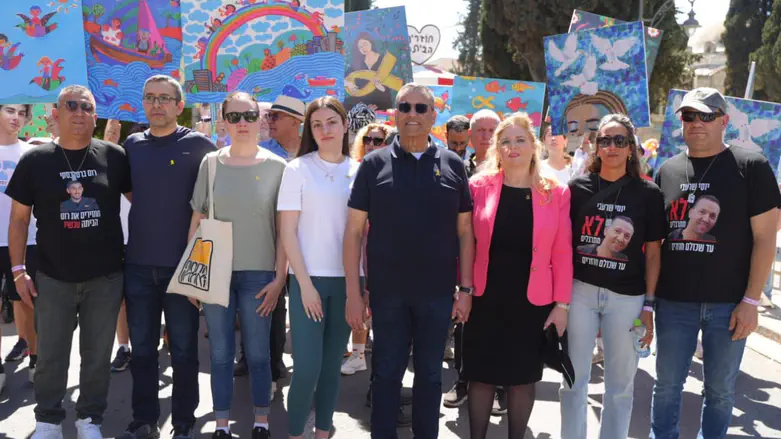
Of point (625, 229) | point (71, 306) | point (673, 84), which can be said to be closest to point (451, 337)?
point (625, 229)

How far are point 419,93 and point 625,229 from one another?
1.26 m

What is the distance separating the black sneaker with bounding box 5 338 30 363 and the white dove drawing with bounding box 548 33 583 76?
217 inches

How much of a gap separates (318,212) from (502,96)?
6080 mm

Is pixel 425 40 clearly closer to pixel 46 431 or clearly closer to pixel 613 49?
pixel 613 49

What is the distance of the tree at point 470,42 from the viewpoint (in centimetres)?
4744

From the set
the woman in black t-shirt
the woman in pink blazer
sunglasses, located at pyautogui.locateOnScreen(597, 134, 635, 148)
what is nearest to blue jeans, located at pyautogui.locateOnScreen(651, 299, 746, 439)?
the woman in black t-shirt

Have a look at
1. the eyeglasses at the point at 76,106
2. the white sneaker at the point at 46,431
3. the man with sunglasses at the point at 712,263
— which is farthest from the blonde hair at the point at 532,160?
the white sneaker at the point at 46,431

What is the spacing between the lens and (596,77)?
654 cm

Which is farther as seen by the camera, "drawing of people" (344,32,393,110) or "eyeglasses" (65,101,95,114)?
"drawing of people" (344,32,393,110)

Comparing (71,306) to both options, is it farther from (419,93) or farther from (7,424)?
(419,93)

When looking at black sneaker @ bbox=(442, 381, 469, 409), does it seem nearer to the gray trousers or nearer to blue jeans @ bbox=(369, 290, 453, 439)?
blue jeans @ bbox=(369, 290, 453, 439)

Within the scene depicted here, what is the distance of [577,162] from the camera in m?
7.09

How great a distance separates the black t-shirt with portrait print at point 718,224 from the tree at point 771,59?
28.6 m

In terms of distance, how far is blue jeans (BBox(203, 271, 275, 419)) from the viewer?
11.9ft
